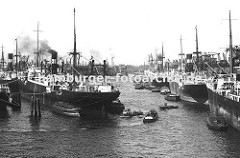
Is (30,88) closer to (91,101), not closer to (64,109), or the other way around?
(64,109)

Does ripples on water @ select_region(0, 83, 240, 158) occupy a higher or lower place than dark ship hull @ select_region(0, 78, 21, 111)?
lower

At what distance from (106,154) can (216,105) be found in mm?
28574

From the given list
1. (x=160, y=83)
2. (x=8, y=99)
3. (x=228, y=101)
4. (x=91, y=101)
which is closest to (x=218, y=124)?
(x=228, y=101)

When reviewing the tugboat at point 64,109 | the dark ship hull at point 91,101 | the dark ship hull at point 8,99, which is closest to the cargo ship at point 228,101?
the dark ship hull at point 91,101

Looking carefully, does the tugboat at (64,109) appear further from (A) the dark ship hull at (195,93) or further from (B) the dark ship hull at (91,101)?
(A) the dark ship hull at (195,93)

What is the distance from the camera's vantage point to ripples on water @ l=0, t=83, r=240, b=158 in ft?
112

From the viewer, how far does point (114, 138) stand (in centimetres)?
4053

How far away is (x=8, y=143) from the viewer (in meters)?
38.2

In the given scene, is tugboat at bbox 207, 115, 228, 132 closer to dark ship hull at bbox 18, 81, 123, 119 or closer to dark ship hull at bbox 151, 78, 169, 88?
dark ship hull at bbox 18, 81, 123, 119

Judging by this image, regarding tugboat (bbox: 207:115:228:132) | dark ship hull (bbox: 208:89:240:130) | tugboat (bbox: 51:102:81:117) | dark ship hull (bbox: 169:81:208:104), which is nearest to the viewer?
dark ship hull (bbox: 208:89:240:130)

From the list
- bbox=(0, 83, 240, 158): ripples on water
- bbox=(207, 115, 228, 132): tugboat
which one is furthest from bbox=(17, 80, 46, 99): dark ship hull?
bbox=(207, 115, 228, 132): tugboat

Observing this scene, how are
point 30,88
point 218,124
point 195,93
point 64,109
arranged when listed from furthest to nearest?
point 30,88 < point 195,93 < point 64,109 < point 218,124

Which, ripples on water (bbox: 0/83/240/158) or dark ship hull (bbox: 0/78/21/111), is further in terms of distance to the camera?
dark ship hull (bbox: 0/78/21/111)

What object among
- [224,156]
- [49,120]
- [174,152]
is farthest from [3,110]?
[224,156]
